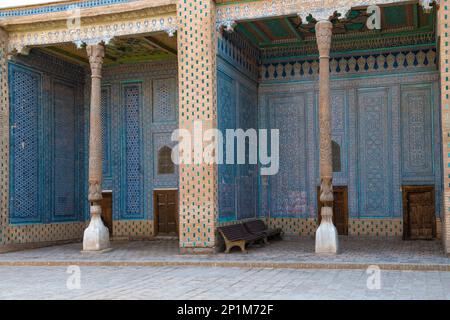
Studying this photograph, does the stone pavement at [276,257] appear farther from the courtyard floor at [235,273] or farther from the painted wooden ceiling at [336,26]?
the painted wooden ceiling at [336,26]

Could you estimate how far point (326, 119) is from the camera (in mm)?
10922

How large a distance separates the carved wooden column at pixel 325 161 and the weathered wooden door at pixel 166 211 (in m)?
4.64

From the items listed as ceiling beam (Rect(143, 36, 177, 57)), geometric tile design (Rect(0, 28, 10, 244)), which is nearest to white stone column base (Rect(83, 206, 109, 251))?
geometric tile design (Rect(0, 28, 10, 244))

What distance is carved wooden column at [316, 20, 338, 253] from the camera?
10.7 meters

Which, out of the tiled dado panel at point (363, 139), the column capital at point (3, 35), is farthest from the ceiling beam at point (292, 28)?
the column capital at point (3, 35)

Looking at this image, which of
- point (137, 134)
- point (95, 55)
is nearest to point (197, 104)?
point (95, 55)

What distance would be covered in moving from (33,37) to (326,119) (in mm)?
6476

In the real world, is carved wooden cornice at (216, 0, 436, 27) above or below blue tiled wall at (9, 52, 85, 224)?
above

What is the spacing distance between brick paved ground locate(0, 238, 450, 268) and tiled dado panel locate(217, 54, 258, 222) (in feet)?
3.42

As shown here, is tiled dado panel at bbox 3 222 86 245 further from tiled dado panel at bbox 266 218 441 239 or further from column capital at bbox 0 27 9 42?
tiled dado panel at bbox 266 218 441 239

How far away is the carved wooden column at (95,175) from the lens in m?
12.0

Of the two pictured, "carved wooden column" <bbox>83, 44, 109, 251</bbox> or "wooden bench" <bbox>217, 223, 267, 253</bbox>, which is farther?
"carved wooden column" <bbox>83, 44, 109, 251</bbox>
